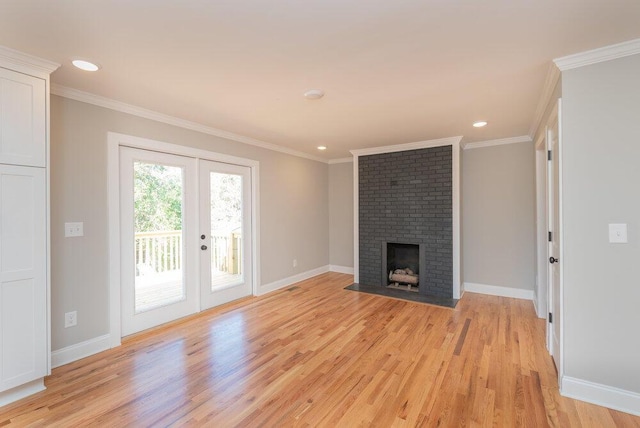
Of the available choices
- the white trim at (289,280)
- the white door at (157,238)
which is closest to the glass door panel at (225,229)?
the white door at (157,238)

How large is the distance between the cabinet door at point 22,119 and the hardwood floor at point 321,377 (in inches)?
67.5

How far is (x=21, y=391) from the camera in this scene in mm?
2105

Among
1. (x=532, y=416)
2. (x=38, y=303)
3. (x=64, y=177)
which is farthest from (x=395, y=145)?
(x=38, y=303)

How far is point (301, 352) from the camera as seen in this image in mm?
2748

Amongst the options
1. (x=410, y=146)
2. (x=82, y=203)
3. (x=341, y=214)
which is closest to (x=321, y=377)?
(x=82, y=203)

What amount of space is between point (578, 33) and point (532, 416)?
2380mm

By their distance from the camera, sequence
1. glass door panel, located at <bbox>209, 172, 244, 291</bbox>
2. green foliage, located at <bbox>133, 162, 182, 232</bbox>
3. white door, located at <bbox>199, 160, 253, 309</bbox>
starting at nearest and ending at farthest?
green foliage, located at <bbox>133, 162, 182, 232</bbox>
white door, located at <bbox>199, 160, 253, 309</bbox>
glass door panel, located at <bbox>209, 172, 244, 291</bbox>

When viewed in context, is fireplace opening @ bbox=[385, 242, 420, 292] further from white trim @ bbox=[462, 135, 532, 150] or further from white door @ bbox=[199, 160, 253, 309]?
white door @ bbox=[199, 160, 253, 309]

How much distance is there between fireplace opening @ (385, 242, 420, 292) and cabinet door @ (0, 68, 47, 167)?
4443 millimetres

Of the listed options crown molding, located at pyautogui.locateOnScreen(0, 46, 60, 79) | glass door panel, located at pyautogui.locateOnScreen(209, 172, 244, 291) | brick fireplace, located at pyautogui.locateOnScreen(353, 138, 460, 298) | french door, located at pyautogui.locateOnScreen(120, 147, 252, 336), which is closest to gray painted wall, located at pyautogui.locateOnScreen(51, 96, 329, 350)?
french door, located at pyautogui.locateOnScreen(120, 147, 252, 336)

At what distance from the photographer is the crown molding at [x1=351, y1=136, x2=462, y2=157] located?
4298 mm

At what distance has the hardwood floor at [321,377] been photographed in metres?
1.90

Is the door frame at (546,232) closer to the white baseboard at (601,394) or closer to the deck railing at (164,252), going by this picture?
the white baseboard at (601,394)

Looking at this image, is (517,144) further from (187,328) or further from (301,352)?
(187,328)
